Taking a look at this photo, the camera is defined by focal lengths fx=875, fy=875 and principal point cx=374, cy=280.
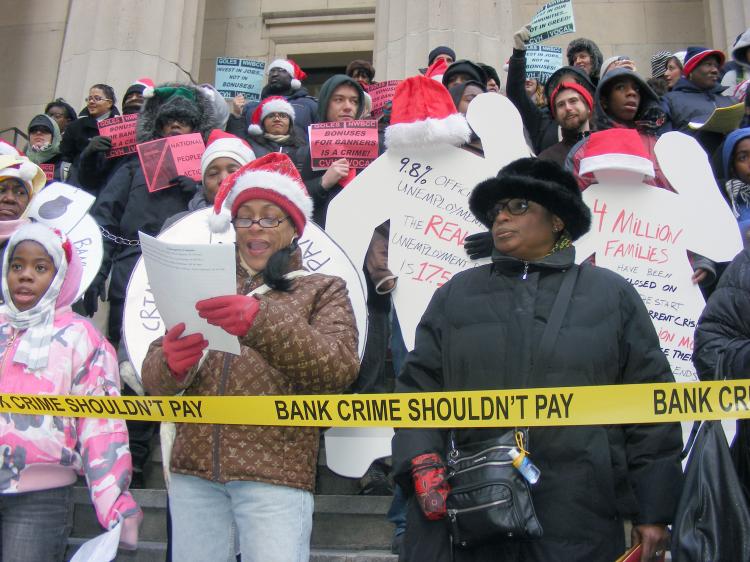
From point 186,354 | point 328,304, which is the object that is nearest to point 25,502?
point 186,354

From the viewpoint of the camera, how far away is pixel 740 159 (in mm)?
4840

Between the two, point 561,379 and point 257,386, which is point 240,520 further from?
point 561,379

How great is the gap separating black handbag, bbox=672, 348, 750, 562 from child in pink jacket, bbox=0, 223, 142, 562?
1.98m

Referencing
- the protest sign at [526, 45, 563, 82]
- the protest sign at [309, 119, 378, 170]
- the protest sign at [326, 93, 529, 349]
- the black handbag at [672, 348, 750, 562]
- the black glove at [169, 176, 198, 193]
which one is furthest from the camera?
the protest sign at [526, 45, 563, 82]

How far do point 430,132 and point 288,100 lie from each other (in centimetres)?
295

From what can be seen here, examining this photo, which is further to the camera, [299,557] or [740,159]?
[740,159]

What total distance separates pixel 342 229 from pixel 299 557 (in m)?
2.08

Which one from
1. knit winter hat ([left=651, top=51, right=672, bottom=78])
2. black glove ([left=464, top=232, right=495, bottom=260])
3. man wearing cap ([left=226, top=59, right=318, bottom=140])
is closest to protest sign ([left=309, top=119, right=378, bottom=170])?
black glove ([left=464, top=232, right=495, bottom=260])

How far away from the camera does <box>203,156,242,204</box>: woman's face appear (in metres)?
4.95

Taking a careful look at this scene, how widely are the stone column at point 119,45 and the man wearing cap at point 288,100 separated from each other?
2.81 metres

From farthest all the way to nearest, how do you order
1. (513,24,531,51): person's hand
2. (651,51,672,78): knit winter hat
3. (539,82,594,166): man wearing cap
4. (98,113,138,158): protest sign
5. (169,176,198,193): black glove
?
(651,51,672,78): knit winter hat < (98,113,138,158): protest sign < (513,24,531,51): person's hand < (169,176,198,193): black glove < (539,82,594,166): man wearing cap

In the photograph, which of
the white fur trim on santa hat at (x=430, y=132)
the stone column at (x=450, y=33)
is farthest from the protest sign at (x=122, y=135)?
the stone column at (x=450, y=33)

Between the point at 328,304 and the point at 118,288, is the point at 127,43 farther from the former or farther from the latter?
the point at 328,304

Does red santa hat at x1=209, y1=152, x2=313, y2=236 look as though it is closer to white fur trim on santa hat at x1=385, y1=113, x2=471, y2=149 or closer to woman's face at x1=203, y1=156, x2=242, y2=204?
white fur trim on santa hat at x1=385, y1=113, x2=471, y2=149
